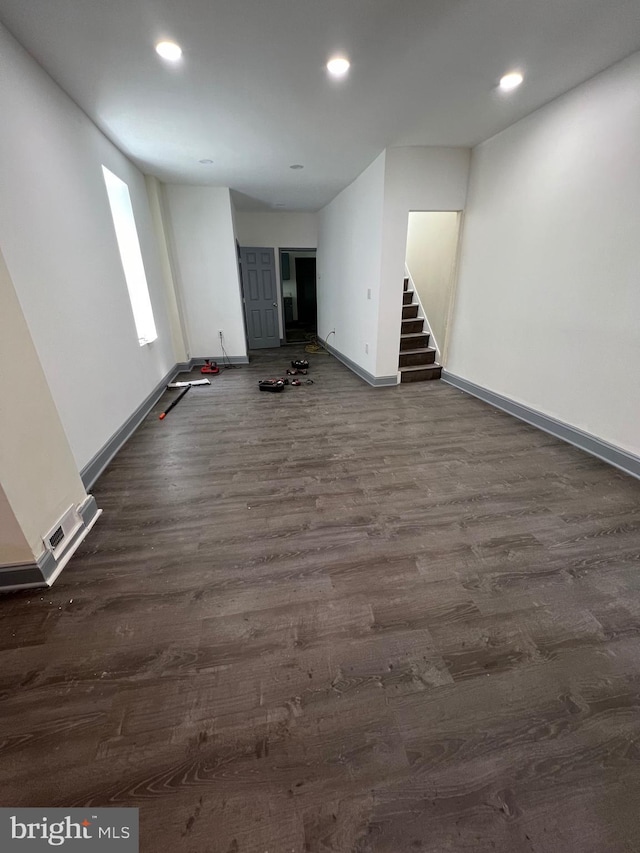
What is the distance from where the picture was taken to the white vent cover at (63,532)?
1624mm

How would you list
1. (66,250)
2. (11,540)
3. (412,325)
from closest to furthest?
(11,540) → (66,250) → (412,325)

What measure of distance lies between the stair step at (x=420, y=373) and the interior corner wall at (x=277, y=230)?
4116 mm

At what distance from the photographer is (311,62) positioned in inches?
84.3

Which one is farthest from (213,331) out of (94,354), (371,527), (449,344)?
(371,527)

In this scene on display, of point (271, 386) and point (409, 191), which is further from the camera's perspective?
point (271, 386)

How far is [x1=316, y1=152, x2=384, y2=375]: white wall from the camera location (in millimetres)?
4020

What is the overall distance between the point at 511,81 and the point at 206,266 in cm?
425

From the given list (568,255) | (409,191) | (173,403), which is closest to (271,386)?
(173,403)

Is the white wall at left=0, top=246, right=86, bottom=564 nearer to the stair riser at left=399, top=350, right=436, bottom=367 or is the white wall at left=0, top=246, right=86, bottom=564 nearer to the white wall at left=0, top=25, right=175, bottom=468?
the white wall at left=0, top=25, right=175, bottom=468

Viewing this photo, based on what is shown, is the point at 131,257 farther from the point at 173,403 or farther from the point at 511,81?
the point at 511,81

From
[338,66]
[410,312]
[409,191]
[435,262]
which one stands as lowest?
[410,312]

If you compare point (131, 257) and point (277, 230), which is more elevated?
point (277, 230)

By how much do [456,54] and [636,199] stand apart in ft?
5.10

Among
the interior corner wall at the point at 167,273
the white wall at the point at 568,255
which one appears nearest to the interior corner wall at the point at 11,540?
the white wall at the point at 568,255
